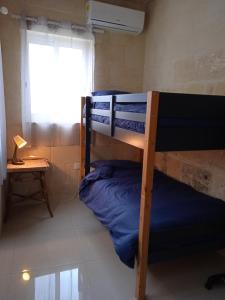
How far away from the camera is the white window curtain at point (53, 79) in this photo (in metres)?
2.78

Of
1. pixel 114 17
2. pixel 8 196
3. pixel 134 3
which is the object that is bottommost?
pixel 8 196

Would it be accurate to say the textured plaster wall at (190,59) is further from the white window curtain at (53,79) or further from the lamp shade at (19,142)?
the lamp shade at (19,142)

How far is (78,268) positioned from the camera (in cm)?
196

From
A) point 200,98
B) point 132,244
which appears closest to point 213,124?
point 200,98

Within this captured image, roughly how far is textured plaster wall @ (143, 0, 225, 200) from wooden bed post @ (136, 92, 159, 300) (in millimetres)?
957

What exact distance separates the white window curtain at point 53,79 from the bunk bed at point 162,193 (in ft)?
3.11

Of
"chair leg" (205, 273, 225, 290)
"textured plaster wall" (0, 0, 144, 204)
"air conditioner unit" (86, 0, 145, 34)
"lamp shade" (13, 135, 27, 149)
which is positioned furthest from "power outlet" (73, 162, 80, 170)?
"chair leg" (205, 273, 225, 290)

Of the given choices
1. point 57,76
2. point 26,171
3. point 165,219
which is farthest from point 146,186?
point 57,76

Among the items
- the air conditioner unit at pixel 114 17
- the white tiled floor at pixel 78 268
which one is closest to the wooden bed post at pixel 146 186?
the white tiled floor at pixel 78 268

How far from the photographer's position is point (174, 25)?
2775 millimetres

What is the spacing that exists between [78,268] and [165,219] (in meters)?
0.86

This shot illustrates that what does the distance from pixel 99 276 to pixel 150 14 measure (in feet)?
10.4

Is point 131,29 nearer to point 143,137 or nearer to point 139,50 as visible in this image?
point 139,50

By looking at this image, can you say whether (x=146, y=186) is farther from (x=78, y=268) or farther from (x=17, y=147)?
(x=17, y=147)
